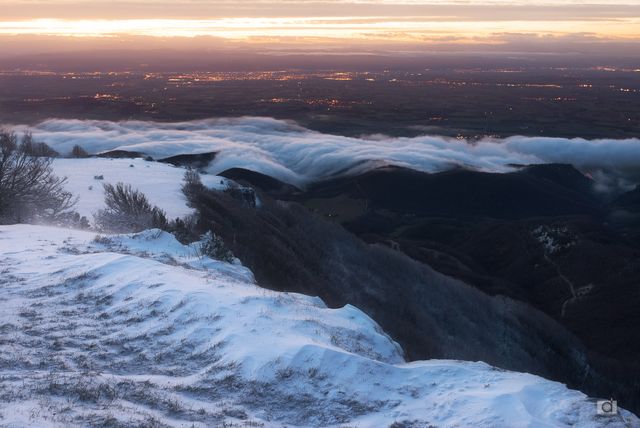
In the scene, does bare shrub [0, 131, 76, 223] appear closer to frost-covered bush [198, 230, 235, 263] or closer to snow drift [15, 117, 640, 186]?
frost-covered bush [198, 230, 235, 263]

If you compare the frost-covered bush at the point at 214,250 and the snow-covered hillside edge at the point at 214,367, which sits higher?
the snow-covered hillside edge at the point at 214,367

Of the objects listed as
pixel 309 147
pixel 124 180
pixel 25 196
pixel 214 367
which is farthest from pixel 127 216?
pixel 309 147

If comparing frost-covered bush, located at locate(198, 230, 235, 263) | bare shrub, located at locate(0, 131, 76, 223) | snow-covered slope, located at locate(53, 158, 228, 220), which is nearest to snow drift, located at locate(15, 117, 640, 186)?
snow-covered slope, located at locate(53, 158, 228, 220)

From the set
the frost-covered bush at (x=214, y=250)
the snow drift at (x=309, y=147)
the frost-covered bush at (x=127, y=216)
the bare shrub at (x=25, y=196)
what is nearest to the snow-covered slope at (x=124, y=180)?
the frost-covered bush at (x=127, y=216)

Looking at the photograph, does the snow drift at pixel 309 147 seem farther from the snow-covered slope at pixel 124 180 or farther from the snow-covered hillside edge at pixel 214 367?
the snow-covered hillside edge at pixel 214 367

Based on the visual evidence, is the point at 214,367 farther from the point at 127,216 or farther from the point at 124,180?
the point at 124,180

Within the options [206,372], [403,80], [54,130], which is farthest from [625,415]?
[403,80]
